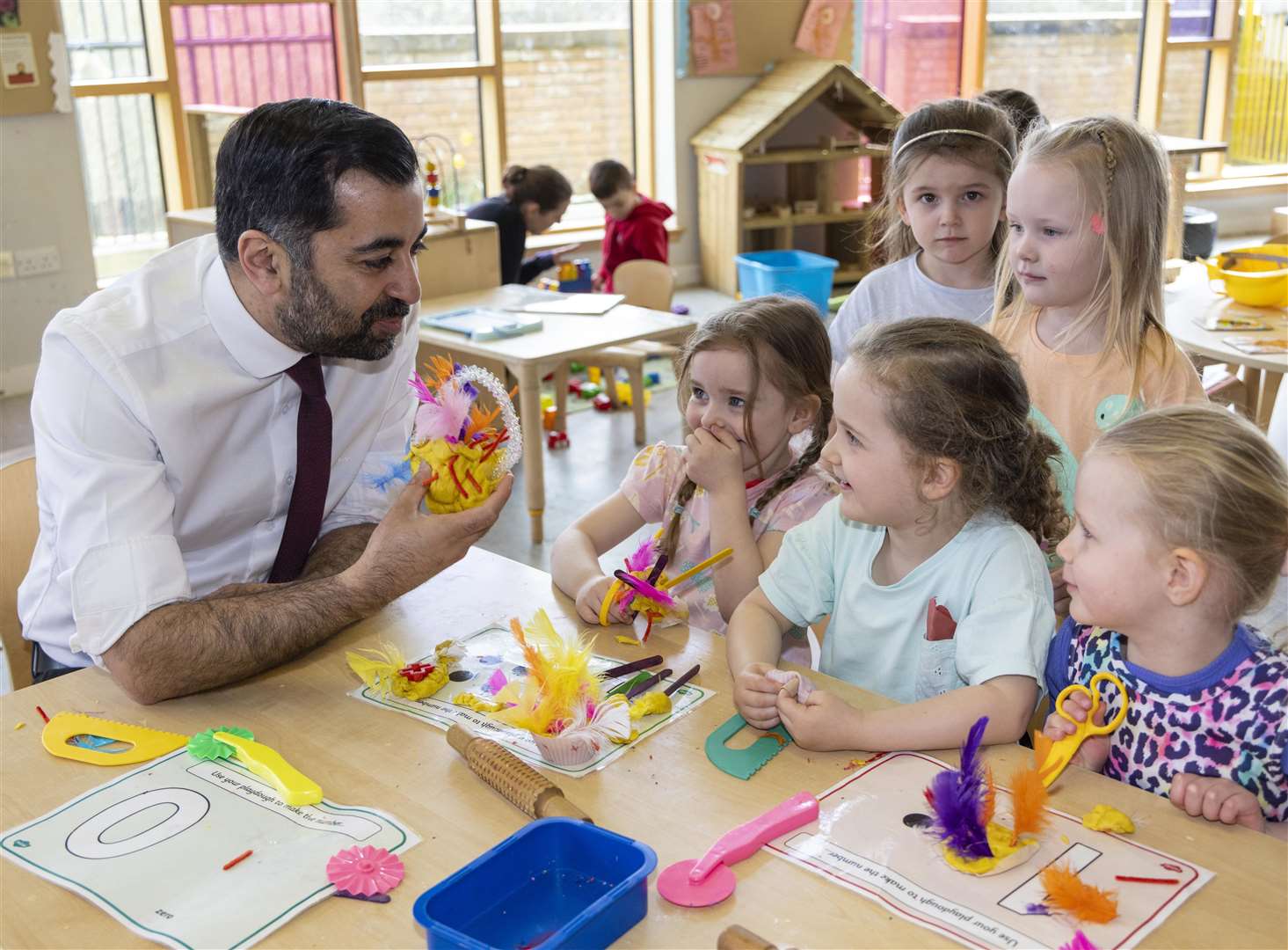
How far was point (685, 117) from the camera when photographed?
7.43m

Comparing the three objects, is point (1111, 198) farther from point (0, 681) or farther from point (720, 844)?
point (0, 681)

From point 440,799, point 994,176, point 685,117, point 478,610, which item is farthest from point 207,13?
point 440,799

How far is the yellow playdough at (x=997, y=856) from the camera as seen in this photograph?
1.12 meters

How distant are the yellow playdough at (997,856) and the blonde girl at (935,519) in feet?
0.84

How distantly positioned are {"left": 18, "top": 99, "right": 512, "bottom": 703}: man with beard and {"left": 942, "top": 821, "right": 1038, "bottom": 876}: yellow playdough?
754 millimetres

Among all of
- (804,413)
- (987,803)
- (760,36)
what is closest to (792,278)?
(760,36)

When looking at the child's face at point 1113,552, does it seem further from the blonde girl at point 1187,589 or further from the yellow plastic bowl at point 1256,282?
the yellow plastic bowl at point 1256,282

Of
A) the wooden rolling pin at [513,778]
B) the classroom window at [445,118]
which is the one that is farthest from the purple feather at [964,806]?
the classroom window at [445,118]

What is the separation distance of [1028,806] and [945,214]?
160cm

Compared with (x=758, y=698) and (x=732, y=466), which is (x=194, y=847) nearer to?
(x=758, y=698)

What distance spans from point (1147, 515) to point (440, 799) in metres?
0.83

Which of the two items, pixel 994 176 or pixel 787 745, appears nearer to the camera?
pixel 787 745

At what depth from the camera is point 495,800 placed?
128 cm

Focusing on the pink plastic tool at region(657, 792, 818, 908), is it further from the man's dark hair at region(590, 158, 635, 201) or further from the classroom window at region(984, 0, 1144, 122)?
the classroom window at region(984, 0, 1144, 122)
